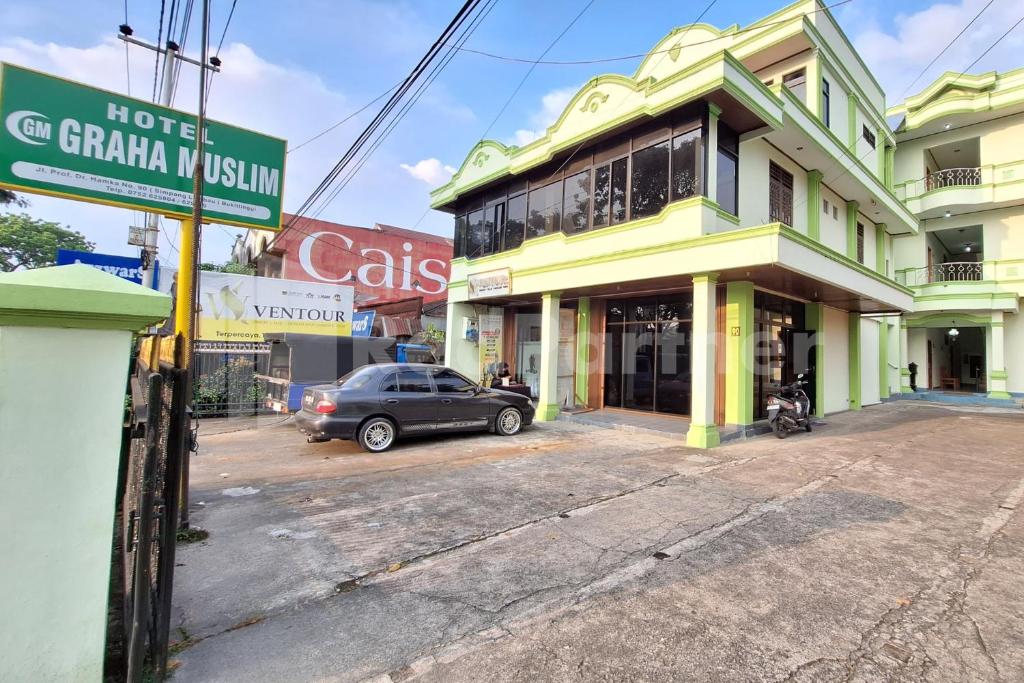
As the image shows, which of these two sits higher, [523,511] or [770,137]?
[770,137]

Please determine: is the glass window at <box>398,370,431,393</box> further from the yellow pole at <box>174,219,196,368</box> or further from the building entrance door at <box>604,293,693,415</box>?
the building entrance door at <box>604,293,693,415</box>

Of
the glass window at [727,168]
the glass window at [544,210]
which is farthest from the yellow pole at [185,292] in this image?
the glass window at [727,168]

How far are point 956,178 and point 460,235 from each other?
22.5m

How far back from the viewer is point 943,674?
8.35 feet

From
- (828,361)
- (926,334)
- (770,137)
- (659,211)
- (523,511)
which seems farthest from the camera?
(926,334)

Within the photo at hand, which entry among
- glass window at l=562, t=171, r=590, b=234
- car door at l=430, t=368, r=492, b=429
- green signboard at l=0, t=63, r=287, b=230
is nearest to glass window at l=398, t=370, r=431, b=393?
car door at l=430, t=368, r=492, b=429

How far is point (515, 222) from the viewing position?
44.3 ft

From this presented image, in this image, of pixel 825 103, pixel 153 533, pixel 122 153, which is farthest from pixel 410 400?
pixel 825 103

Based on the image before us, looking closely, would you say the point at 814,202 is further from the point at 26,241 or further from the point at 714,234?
the point at 26,241

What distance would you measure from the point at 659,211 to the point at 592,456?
5356 mm

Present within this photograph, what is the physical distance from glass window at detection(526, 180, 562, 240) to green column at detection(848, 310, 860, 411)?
9934 millimetres

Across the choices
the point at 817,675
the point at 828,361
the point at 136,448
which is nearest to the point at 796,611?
the point at 817,675

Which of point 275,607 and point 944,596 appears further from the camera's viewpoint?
point 944,596

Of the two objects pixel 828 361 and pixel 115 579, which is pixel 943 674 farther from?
pixel 828 361
